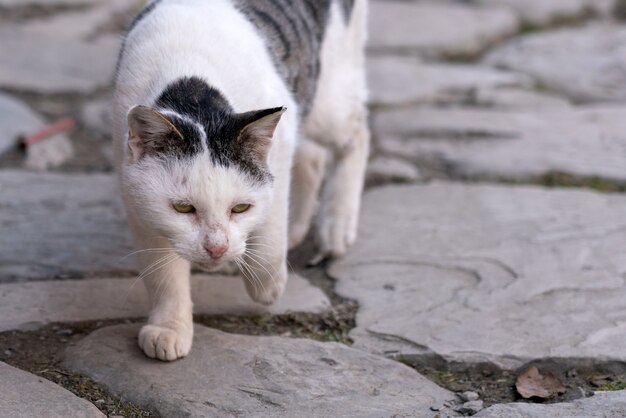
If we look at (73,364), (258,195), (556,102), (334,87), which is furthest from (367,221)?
(556,102)

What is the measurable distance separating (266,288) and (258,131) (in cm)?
54

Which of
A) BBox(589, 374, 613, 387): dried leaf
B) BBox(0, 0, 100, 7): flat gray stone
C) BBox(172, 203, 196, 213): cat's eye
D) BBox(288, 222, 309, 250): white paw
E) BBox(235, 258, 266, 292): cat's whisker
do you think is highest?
BBox(0, 0, 100, 7): flat gray stone

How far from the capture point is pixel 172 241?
229cm

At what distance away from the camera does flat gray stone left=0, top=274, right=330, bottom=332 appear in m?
2.63

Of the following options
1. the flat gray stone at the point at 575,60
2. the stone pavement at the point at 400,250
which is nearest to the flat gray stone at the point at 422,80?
the stone pavement at the point at 400,250

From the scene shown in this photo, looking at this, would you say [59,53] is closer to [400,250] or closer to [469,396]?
[400,250]

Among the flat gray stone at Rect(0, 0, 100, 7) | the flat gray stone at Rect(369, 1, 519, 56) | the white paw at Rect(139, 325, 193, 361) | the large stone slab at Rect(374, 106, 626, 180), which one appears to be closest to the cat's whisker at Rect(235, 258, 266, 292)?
the white paw at Rect(139, 325, 193, 361)

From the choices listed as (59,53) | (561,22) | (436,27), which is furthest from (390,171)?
(561,22)

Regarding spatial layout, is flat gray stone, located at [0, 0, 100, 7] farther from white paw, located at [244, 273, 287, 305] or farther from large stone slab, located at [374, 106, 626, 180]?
white paw, located at [244, 273, 287, 305]

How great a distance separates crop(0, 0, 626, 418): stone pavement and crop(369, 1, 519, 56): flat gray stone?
2.7 inches

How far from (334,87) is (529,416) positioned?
170cm

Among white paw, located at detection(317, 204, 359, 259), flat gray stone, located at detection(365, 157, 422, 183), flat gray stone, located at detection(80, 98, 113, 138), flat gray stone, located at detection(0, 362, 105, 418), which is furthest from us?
flat gray stone, located at detection(80, 98, 113, 138)

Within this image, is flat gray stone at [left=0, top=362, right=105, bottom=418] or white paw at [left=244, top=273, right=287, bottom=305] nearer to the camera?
flat gray stone at [left=0, top=362, right=105, bottom=418]

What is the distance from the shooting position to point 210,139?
2250mm
